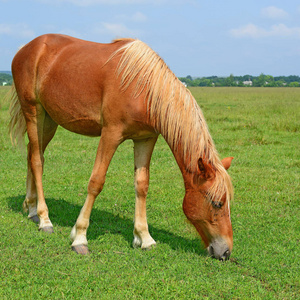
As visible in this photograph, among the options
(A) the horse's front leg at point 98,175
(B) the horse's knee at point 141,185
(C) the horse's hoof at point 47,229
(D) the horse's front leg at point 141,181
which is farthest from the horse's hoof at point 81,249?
(B) the horse's knee at point 141,185

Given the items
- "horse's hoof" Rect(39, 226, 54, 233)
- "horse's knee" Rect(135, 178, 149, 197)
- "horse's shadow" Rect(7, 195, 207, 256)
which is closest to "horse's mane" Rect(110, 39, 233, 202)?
"horse's knee" Rect(135, 178, 149, 197)

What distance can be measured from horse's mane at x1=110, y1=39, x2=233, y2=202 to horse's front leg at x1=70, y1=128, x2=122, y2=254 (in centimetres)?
50

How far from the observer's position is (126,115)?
418 centimetres

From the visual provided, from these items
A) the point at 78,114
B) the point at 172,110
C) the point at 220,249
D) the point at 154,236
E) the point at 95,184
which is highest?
the point at 172,110

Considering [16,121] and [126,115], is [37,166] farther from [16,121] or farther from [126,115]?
[126,115]

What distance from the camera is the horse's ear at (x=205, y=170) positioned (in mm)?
3801

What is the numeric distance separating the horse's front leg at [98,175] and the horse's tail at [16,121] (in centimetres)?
210

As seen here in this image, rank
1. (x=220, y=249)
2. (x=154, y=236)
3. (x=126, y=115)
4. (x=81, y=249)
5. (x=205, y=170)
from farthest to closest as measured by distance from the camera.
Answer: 1. (x=154, y=236)
2. (x=81, y=249)
3. (x=126, y=115)
4. (x=220, y=249)
5. (x=205, y=170)

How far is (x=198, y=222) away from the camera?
4043mm

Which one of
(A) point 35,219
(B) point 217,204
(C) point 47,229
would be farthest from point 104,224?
(B) point 217,204

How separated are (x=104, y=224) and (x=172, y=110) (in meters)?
2.09

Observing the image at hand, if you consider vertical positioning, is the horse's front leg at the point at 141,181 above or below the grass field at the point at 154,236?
above

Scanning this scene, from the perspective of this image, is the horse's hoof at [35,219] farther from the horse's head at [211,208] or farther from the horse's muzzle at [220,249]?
the horse's muzzle at [220,249]

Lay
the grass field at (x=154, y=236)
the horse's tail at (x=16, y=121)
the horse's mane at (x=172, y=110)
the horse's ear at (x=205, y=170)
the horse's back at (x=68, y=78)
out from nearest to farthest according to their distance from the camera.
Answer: the grass field at (x=154, y=236) → the horse's ear at (x=205, y=170) → the horse's mane at (x=172, y=110) → the horse's back at (x=68, y=78) → the horse's tail at (x=16, y=121)
